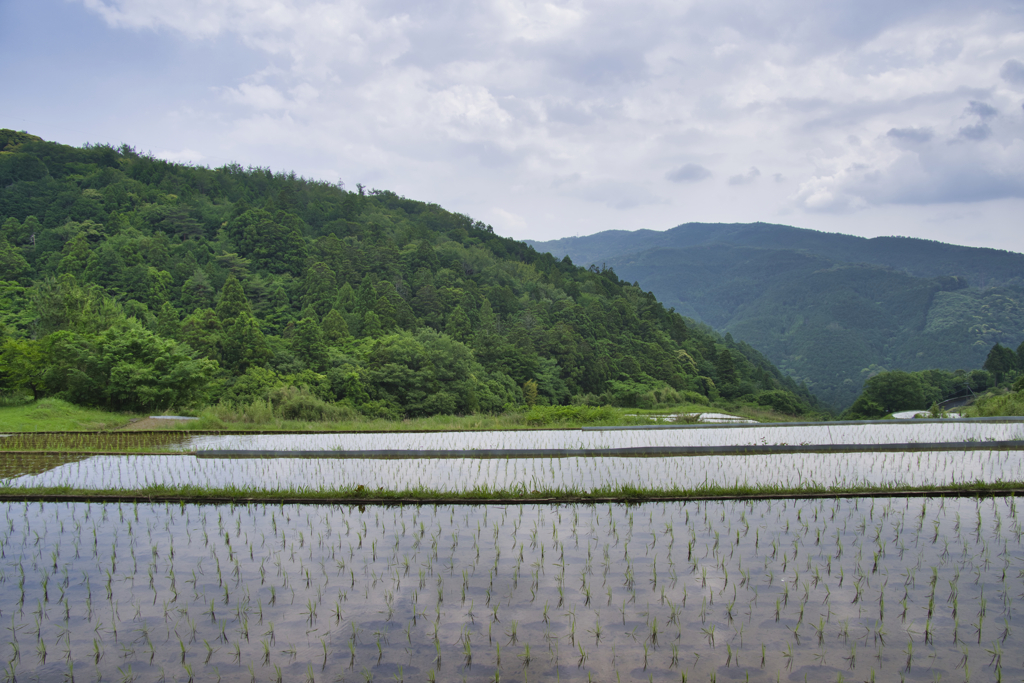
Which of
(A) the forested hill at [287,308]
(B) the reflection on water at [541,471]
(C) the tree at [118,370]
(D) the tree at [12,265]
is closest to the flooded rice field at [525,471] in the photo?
(B) the reflection on water at [541,471]

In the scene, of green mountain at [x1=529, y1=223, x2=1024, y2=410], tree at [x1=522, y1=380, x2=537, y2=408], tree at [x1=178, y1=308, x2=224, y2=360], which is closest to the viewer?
tree at [x1=178, y1=308, x2=224, y2=360]

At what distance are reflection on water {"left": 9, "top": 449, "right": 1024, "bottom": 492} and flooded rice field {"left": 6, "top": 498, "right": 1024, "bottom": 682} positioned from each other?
4.53 feet

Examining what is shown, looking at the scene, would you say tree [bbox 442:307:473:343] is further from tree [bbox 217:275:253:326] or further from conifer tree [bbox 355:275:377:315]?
tree [bbox 217:275:253:326]

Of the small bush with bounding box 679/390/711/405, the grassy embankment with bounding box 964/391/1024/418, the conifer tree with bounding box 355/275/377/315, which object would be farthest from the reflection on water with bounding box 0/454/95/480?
the small bush with bounding box 679/390/711/405

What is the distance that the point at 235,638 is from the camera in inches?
201

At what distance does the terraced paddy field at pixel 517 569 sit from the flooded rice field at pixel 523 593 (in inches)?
1.0

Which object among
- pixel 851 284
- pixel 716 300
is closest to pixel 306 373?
pixel 851 284

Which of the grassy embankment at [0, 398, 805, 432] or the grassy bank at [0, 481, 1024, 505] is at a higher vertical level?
the grassy embankment at [0, 398, 805, 432]

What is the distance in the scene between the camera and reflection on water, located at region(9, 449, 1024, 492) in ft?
32.9

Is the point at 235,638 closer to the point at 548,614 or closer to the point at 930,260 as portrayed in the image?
the point at 548,614

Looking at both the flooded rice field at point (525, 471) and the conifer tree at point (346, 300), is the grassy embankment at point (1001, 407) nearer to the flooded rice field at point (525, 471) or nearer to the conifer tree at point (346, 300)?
the flooded rice field at point (525, 471)

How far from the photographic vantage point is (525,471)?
11.2 meters

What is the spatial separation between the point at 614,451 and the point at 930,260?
22877 cm

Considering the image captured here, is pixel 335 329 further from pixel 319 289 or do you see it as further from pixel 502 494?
pixel 502 494
